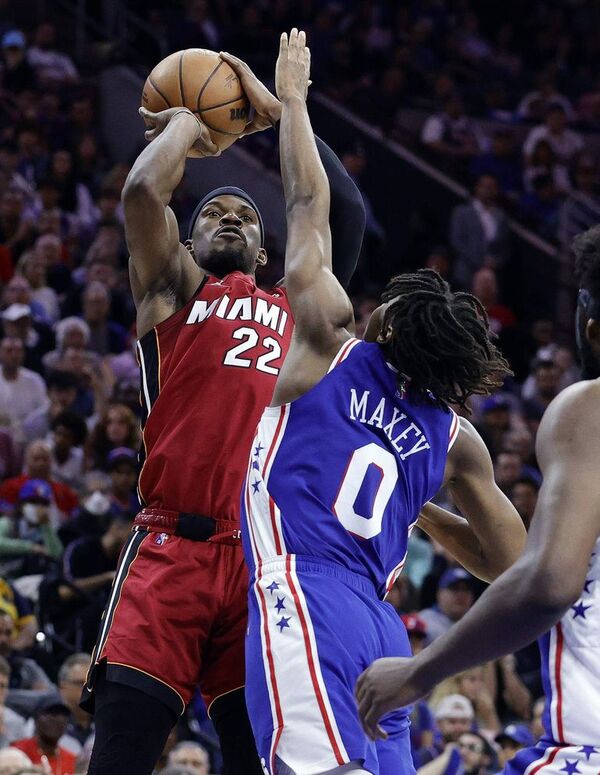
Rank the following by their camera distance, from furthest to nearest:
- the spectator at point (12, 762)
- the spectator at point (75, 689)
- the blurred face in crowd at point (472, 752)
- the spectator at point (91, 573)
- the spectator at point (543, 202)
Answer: the spectator at point (543, 202), the spectator at point (91, 573), the blurred face in crowd at point (472, 752), the spectator at point (75, 689), the spectator at point (12, 762)

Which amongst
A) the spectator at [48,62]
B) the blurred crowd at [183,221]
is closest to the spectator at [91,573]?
the blurred crowd at [183,221]

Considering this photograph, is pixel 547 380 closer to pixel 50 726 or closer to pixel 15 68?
pixel 50 726

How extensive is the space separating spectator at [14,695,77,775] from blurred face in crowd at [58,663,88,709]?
0.48 meters

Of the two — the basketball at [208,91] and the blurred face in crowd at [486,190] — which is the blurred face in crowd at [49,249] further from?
the basketball at [208,91]

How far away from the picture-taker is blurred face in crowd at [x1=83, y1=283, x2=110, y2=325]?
11500mm

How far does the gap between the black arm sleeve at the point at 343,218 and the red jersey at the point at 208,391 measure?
10.1 inches

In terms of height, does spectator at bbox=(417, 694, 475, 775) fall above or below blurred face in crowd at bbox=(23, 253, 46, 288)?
below

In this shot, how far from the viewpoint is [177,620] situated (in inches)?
170

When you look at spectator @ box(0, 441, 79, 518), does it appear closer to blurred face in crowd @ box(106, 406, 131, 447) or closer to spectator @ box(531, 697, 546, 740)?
blurred face in crowd @ box(106, 406, 131, 447)

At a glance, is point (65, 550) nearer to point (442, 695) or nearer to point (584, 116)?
point (442, 695)

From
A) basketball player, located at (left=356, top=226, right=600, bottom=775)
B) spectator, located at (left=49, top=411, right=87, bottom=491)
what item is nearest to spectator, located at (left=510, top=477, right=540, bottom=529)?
spectator, located at (left=49, top=411, right=87, bottom=491)

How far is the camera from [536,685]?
31.6 ft

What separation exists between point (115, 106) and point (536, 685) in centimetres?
887

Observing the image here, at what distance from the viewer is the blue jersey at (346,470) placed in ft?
12.3
